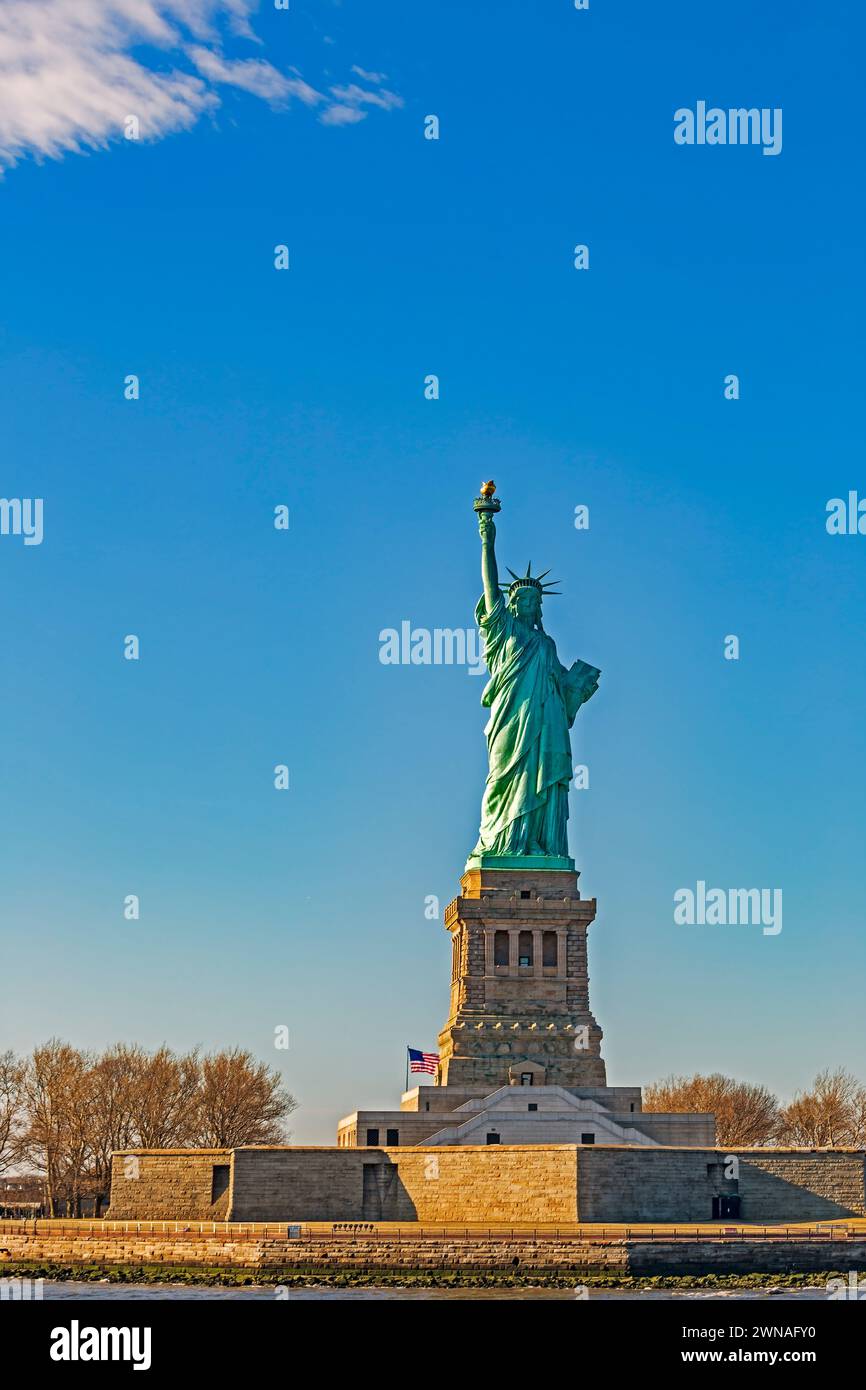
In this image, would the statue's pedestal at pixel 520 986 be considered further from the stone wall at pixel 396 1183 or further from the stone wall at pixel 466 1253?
the stone wall at pixel 466 1253

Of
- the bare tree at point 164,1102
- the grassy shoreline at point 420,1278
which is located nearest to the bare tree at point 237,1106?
the bare tree at point 164,1102

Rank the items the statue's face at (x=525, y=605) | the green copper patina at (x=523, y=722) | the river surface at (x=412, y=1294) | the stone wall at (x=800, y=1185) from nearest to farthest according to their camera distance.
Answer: the river surface at (x=412, y=1294) → the stone wall at (x=800, y=1185) → the green copper patina at (x=523, y=722) → the statue's face at (x=525, y=605)

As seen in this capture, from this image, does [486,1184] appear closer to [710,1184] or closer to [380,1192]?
[380,1192]

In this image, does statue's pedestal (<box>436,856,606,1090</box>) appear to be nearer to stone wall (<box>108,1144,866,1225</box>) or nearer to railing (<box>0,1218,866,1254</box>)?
stone wall (<box>108,1144,866,1225</box>)

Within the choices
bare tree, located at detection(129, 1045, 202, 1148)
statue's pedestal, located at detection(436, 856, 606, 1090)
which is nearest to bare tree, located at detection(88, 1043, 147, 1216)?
bare tree, located at detection(129, 1045, 202, 1148)
